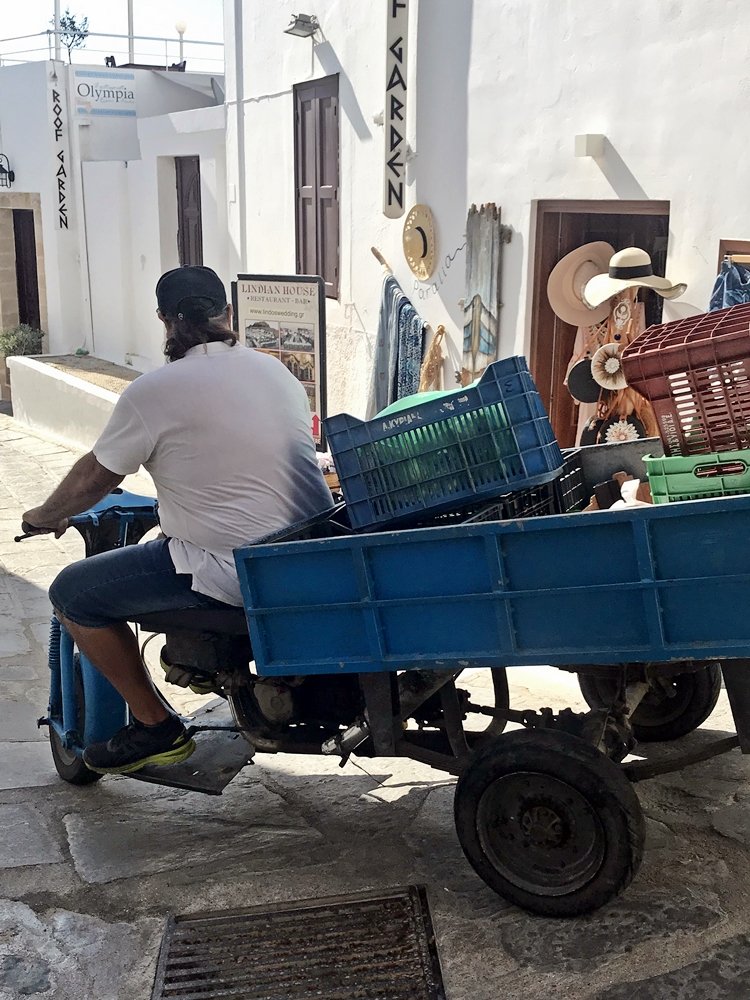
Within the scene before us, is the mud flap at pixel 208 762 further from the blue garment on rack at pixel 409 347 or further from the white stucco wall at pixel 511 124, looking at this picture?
the blue garment on rack at pixel 409 347

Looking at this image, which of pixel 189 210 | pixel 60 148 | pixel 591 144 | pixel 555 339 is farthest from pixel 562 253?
pixel 60 148

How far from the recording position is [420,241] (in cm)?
812

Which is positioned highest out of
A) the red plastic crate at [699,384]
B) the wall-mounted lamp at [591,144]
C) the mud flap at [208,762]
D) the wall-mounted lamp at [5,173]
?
the wall-mounted lamp at [5,173]

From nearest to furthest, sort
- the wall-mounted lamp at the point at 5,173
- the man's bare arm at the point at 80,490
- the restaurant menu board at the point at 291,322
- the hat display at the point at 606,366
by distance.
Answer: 1. the man's bare arm at the point at 80,490
2. the hat display at the point at 606,366
3. the restaurant menu board at the point at 291,322
4. the wall-mounted lamp at the point at 5,173

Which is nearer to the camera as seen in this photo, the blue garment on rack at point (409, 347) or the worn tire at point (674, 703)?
the worn tire at point (674, 703)

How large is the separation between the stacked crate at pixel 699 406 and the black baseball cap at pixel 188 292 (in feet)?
4.57

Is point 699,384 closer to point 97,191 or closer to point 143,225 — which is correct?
point 143,225

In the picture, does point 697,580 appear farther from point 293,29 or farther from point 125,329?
point 125,329

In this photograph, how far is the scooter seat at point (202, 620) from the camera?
12.0 ft

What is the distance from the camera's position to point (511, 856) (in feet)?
11.0

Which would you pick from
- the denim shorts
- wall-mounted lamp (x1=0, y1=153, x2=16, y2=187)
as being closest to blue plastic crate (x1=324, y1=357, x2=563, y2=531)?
the denim shorts

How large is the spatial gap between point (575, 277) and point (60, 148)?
13.5 m

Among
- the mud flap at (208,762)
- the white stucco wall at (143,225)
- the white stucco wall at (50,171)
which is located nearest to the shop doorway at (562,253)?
the mud flap at (208,762)

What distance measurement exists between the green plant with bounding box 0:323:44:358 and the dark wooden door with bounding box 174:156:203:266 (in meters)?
5.08
